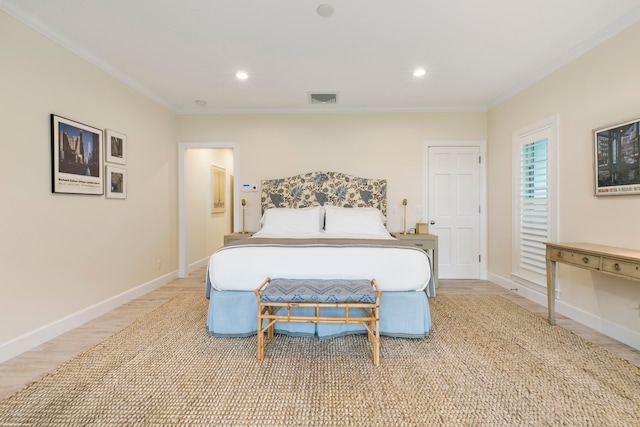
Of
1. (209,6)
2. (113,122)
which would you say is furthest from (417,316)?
(113,122)

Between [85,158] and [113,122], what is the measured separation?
0.63 meters

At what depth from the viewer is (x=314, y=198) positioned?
4.41 meters

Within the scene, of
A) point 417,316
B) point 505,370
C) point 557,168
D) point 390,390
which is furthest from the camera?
point 557,168

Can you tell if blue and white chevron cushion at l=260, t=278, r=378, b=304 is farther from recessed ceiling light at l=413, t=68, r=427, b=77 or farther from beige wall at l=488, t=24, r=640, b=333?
recessed ceiling light at l=413, t=68, r=427, b=77

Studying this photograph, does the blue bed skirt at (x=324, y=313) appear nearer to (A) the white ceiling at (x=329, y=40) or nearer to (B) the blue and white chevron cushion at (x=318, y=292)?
(B) the blue and white chevron cushion at (x=318, y=292)

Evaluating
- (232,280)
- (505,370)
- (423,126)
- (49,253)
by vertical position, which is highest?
(423,126)

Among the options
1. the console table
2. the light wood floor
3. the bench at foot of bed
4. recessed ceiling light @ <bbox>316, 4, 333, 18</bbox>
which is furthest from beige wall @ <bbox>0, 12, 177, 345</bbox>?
the console table

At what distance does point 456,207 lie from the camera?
14.5 feet

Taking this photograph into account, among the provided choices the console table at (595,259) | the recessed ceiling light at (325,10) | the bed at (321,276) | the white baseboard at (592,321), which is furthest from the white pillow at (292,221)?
the white baseboard at (592,321)

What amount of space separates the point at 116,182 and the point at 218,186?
2.49 metres

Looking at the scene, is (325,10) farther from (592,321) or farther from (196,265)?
(196,265)

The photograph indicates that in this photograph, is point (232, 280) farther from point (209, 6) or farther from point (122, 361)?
point (209, 6)

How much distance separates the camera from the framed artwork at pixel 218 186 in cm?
549

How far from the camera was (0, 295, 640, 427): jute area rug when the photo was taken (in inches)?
60.2
